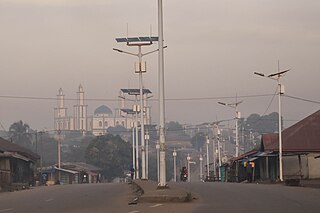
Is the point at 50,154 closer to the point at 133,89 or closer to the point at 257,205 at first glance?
the point at 133,89

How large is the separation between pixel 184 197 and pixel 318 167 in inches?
1495

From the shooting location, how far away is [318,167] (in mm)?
61219

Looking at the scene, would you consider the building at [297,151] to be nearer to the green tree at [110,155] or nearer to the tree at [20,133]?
the green tree at [110,155]

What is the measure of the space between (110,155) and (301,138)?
5635cm

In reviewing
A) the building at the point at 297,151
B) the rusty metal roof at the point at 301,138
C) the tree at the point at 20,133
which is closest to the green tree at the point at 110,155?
the tree at the point at 20,133

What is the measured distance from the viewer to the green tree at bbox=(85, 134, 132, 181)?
4469 inches

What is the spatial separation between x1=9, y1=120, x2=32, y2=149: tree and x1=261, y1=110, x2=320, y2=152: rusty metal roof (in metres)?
89.2

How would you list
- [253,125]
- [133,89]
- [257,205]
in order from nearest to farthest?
[257,205], [133,89], [253,125]

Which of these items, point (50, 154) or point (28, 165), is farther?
point (50, 154)

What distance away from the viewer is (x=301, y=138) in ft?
208

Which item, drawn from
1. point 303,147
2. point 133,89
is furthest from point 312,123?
point 133,89

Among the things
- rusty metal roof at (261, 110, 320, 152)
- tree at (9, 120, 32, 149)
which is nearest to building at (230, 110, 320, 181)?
rusty metal roof at (261, 110, 320, 152)

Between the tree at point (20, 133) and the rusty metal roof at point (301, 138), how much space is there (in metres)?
89.2

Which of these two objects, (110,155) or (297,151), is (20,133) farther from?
(297,151)
